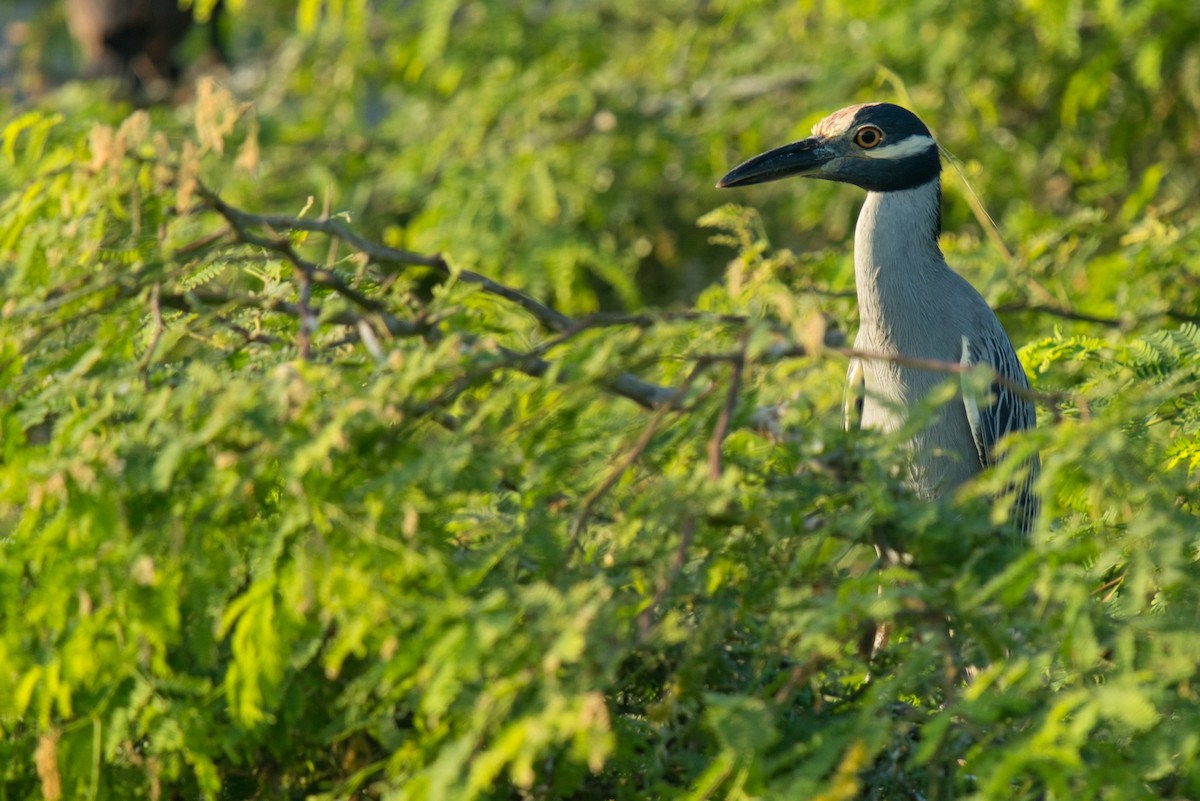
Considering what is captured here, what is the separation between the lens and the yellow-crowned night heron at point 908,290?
3.62 metres

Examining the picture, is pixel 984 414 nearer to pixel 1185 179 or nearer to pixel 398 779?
pixel 398 779

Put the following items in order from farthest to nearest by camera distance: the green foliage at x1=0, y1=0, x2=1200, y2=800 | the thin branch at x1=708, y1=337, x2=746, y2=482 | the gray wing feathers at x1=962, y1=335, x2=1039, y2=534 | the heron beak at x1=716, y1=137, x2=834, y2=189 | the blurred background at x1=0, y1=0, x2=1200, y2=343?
the blurred background at x1=0, y1=0, x2=1200, y2=343
the heron beak at x1=716, y1=137, x2=834, y2=189
the gray wing feathers at x1=962, y1=335, x2=1039, y2=534
the thin branch at x1=708, y1=337, x2=746, y2=482
the green foliage at x1=0, y1=0, x2=1200, y2=800

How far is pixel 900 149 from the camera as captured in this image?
12.6ft

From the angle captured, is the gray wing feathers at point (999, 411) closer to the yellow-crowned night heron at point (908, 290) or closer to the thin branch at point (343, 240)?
the yellow-crowned night heron at point (908, 290)

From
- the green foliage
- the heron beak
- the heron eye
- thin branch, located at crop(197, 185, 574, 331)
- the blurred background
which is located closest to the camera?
the green foliage

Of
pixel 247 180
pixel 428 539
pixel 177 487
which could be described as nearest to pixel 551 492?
pixel 428 539

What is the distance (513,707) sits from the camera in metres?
1.66

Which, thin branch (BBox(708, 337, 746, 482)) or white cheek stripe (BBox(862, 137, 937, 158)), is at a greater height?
thin branch (BBox(708, 337, 746, 482))

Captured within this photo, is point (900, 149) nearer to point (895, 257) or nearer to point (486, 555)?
point (895, 257)

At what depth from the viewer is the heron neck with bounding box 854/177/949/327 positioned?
145 inches

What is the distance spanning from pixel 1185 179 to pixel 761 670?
15.5ft

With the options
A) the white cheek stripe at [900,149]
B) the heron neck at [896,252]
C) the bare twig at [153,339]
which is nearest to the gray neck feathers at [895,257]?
the heron neck at [896,252]

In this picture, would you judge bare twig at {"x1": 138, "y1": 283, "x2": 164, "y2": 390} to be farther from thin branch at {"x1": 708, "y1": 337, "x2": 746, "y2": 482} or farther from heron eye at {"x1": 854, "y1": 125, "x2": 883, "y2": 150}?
heron eye at {"x1": 854, "y1": 125, "x2": 883, "y2": 150}

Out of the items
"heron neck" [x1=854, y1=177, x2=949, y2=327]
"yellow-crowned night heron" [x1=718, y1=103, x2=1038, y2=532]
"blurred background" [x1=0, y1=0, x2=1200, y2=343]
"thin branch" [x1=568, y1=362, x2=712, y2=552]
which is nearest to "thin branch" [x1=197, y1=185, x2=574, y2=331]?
"thin branch" [x1=568, y1=362, x2=712, y2=552]
